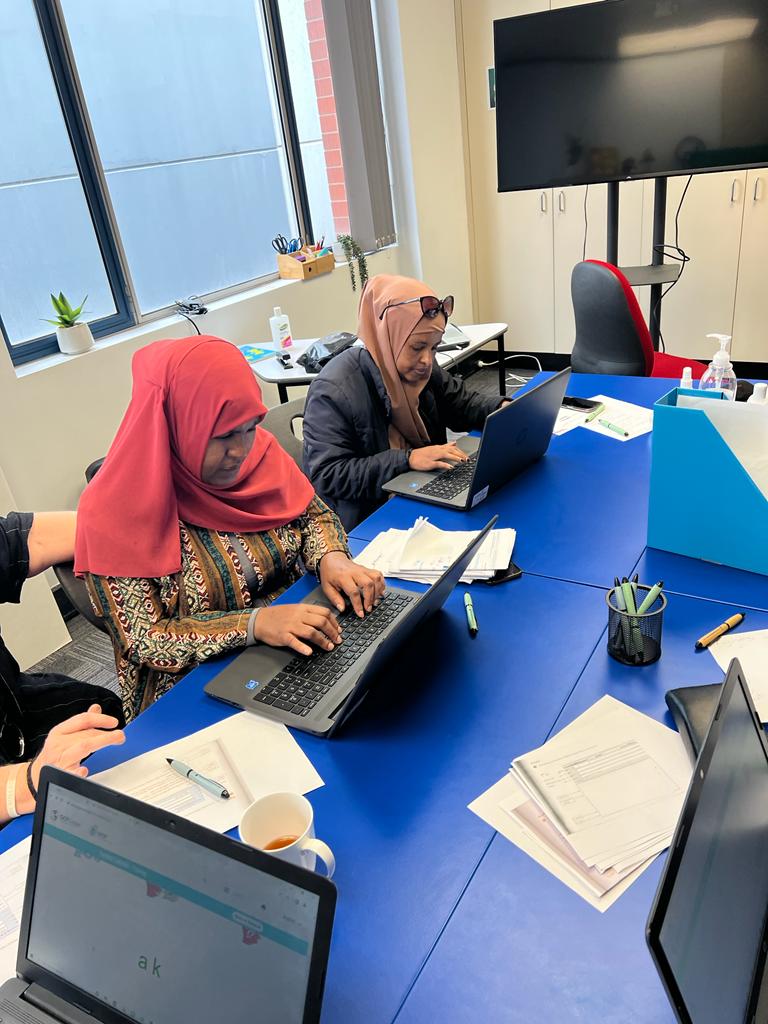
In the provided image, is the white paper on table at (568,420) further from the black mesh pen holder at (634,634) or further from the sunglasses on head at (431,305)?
the black mesh pen holder at (634,634)

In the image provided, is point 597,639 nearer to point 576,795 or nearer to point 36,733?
point 576,795

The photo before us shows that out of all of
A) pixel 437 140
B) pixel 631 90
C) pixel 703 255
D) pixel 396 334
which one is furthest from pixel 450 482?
pixel 437 140

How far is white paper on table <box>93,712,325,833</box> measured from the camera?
980 millimetres

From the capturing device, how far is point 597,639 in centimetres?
123

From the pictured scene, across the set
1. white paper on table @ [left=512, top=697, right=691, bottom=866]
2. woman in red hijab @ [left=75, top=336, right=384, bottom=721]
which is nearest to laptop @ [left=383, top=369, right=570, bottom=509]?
woman in red hijab @ [left=75, top=336, right=384, bottom=721]

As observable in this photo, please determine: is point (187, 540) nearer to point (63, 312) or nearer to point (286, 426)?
point (286, 426)

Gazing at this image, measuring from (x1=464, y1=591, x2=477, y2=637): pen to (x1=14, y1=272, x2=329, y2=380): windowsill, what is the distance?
203 centimetres

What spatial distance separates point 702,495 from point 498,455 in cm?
50

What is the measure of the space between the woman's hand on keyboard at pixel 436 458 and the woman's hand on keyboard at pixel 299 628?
2.39ft

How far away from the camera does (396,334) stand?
2043 millimetres

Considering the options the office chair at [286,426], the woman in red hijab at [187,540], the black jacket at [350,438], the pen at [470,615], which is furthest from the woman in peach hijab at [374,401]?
the pen at [470,615]

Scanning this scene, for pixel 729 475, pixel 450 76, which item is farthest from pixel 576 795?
pixel 450 76

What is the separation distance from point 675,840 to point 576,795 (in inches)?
16.2

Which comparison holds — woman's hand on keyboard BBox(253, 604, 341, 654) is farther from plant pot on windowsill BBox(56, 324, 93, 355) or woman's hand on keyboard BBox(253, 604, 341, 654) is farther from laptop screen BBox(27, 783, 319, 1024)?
plant pot on windowsill BBox(56, 324, 93, 355)
